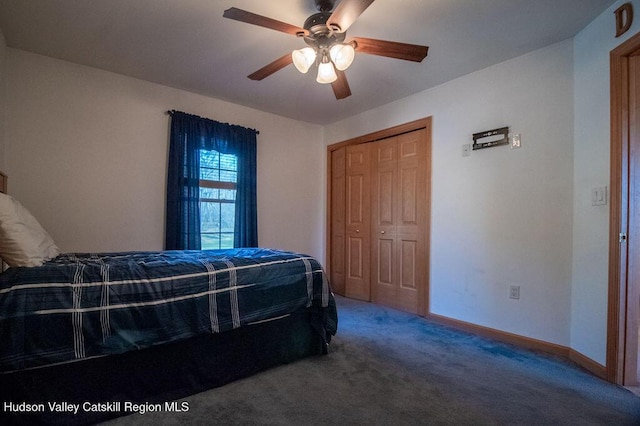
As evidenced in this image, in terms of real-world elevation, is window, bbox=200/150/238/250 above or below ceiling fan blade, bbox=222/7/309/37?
below

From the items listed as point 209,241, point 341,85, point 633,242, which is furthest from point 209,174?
point 633,242

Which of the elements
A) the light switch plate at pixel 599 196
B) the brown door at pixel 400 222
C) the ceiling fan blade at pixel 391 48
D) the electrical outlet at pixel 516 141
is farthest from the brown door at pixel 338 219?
the light switch plate at pixel 599 196

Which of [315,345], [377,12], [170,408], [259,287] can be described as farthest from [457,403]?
[377,12]

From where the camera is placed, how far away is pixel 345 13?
1.55m

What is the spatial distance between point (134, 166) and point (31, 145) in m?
0.76

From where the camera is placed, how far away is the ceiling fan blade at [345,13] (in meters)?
1.47

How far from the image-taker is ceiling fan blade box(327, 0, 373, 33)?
1473mm

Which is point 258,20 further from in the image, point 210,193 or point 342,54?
point 210,193

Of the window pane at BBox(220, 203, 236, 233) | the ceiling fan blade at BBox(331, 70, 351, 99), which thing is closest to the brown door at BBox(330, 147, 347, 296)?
the window pane at BBox(220, 203, 236, 233)

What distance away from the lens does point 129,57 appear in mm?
2615

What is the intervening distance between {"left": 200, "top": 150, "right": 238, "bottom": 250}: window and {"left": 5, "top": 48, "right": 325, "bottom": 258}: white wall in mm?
417

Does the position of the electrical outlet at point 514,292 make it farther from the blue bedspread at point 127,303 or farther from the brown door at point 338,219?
the brown door at point 338,219

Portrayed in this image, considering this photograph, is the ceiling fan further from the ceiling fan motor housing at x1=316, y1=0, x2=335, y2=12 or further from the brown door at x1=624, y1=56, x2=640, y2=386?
the brown door at x1=624, y1=56, x2=640, y2=386

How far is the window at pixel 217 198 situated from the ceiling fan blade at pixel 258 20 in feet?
6.63
